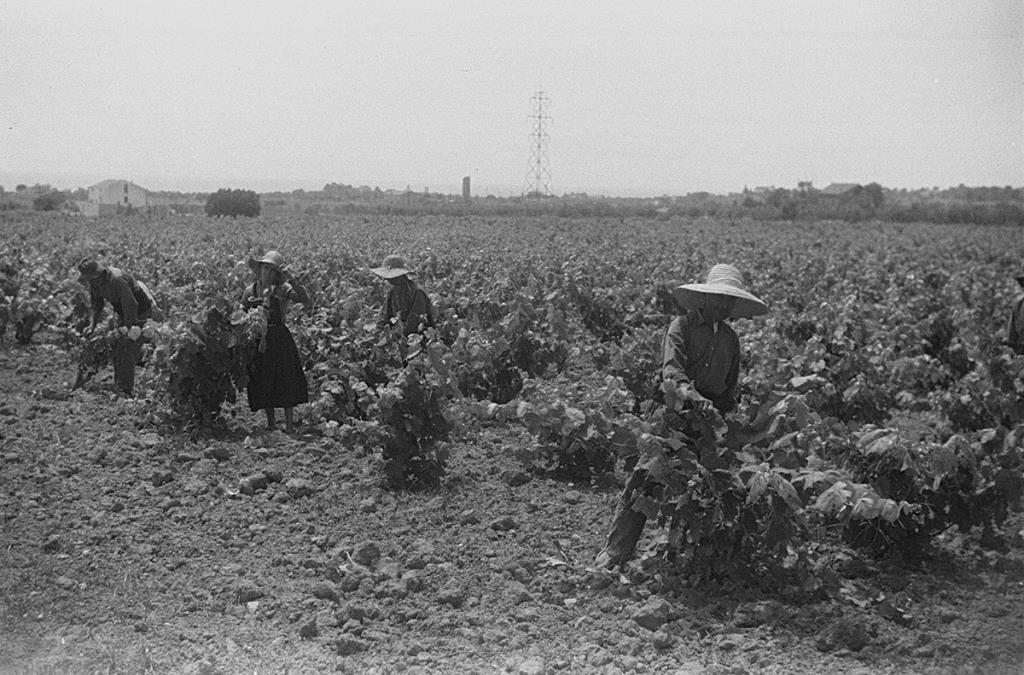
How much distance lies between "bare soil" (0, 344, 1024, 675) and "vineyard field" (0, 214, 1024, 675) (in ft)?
0.05

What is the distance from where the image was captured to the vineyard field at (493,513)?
427cm

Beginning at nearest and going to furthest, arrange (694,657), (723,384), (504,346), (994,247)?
(694,657) → (723,384) → (504,346) → (994,247)

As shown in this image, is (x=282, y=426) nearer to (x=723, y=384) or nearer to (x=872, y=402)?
(x=723, y=384)

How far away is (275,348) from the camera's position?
761cm

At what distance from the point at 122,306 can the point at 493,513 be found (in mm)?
4402

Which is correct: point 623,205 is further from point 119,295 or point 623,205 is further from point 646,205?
point 119,295

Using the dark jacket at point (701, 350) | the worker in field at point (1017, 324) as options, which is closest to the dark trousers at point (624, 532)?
the dark jacket at point (701, 350)

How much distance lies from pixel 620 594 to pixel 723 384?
116 cm

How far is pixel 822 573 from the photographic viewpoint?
4.55 metres

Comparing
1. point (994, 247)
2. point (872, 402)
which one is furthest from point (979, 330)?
point (994, 247)

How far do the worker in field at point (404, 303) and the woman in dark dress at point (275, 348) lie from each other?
707mm

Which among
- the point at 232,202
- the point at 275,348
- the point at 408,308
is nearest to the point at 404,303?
the point at 408,308

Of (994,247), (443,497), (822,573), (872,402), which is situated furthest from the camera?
(994,247)

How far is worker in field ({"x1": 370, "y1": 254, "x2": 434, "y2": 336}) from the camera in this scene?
780 centimetres
